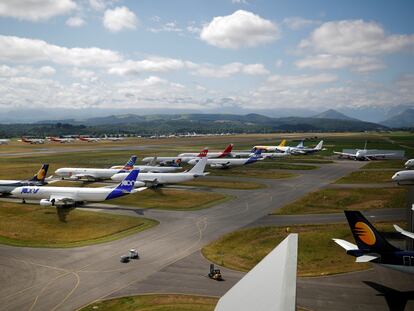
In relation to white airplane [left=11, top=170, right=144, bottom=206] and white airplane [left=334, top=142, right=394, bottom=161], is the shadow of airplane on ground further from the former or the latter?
white airplane [left=334, top=142, right=394, bottom=161]

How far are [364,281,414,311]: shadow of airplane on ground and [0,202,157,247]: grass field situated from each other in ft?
115

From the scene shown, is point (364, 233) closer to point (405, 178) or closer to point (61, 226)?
point (61, 226)

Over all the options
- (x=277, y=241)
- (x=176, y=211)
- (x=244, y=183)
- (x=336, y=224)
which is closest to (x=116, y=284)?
(x=277, y=241)

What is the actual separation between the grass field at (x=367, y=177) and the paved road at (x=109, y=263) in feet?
132

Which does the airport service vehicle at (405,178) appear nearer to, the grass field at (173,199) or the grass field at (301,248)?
the grass field at (301,248)

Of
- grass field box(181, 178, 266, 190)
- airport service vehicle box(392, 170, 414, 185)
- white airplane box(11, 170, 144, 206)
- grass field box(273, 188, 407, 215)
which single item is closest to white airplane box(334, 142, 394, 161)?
airport service vehicle box(392, 170, 414, 185)

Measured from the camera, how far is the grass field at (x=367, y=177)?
330 feet

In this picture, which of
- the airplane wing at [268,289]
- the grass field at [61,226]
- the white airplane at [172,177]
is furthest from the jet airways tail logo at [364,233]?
the white airplane at [172,177]

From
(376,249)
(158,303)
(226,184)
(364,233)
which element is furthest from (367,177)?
(158,303)

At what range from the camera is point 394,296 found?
33312 mm

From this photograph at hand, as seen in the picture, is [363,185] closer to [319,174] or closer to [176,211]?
[319,174]

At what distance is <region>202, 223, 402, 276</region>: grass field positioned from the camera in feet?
136

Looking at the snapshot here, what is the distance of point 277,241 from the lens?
50.5 meters

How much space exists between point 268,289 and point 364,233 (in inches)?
926
